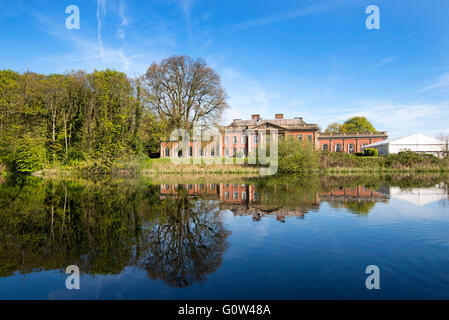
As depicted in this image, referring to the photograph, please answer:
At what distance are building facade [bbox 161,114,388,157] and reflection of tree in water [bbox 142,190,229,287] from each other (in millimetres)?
35825

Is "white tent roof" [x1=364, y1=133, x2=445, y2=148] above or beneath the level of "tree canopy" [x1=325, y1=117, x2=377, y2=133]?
beneath

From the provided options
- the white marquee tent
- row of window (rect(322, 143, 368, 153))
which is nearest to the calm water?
the white marquee tent

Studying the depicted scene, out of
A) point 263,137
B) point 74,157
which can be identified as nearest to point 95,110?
point 74,157

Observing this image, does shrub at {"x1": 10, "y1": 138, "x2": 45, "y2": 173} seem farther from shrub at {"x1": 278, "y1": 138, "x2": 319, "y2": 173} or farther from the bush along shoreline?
shrub at {"x1": 278, "y1": 138, "x2": 319, "y2": 173}

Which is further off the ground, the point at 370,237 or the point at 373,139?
the point at 373,139

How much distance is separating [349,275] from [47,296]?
3.86 metres

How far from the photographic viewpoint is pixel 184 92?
34.8m

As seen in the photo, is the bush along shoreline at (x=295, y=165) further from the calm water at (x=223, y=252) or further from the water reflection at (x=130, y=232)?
the calm water at (x=223, y=252)

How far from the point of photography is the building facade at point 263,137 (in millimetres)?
46531

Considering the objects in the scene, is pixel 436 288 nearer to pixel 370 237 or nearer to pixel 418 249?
pixel 418 249

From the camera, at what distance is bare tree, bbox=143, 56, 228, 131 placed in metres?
33.9
